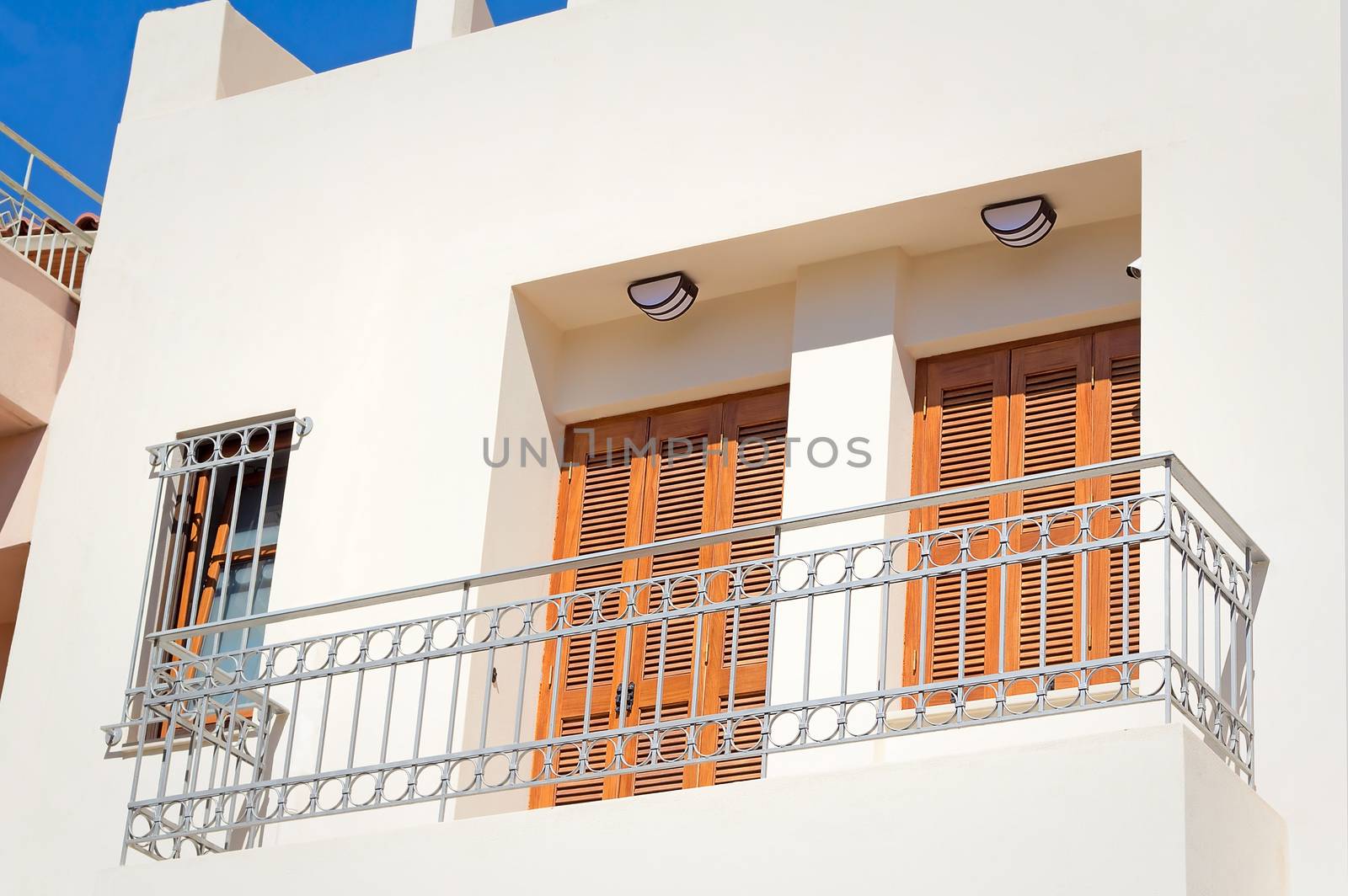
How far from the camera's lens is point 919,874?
6.89 metres

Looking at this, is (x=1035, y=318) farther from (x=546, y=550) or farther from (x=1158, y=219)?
(x=546, y=550)

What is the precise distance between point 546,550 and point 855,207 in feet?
7.75

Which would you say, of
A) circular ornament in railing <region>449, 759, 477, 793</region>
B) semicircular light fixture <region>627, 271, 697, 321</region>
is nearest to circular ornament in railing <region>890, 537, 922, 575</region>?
semicircular light fixture <region>627, 271, 697, 321</region>

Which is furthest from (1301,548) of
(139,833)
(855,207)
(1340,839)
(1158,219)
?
(139,833)

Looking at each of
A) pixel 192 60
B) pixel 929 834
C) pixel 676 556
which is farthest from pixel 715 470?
pixel 192 60

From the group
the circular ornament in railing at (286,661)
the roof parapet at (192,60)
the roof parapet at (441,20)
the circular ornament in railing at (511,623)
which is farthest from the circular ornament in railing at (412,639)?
the roof parapet at (192,60)

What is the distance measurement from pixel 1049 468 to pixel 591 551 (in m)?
2.37

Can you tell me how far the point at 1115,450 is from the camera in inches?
348

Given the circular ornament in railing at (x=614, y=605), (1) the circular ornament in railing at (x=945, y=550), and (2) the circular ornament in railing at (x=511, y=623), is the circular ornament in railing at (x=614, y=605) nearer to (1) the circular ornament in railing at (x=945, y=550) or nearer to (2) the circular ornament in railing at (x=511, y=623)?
(2) the circular ornament in railing at (x=511, y=623)

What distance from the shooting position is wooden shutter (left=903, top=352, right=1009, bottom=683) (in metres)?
8.81

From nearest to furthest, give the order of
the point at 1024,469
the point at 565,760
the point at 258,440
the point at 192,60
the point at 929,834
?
Answer: the point at 929,834
the point at 1024,469
the point at 565,760
the point at 258,440
the point at 192,60

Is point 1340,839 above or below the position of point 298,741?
below

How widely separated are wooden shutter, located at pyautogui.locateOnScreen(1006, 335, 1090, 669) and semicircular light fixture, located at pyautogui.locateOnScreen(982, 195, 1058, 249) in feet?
1.69

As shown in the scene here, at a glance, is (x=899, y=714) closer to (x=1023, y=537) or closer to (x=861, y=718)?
(x=861, y=718)
